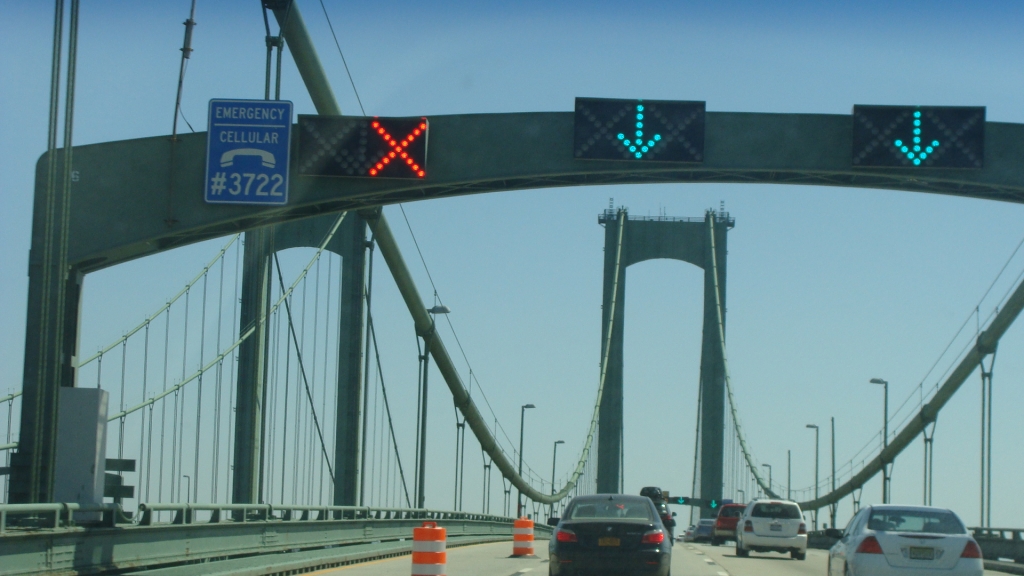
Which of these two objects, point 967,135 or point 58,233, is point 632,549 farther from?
point 58,233

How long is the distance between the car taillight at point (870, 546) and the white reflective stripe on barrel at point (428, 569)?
452cm

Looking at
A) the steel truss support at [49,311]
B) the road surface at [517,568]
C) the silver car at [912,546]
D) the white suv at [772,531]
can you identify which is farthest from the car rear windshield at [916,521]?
the white suv at [772,531]

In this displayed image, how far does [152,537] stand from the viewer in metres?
13.7

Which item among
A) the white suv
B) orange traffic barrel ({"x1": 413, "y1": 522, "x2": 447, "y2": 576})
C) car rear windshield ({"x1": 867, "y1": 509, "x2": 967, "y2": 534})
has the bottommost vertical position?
the white suv

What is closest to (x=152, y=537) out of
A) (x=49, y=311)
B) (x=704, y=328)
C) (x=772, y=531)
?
(x=49, y=311)

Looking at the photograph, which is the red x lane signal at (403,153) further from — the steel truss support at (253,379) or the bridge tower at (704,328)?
the bridge tower at (704,328)

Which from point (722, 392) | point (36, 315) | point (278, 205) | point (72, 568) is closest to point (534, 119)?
point (278, 205)

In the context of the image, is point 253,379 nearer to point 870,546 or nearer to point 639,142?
point 639,142

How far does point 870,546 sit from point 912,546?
0.42 m

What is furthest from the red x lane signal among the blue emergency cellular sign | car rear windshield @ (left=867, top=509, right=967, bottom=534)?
car rear windshield @ (left=867, top=509, right=967, bottom=534)

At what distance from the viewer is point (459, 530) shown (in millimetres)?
35625

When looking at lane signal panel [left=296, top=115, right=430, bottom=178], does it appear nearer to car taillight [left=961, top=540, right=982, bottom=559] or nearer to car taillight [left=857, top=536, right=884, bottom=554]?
car taillight [left=857, top=536, right=884, bottom=554]

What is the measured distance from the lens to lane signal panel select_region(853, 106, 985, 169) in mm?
15969

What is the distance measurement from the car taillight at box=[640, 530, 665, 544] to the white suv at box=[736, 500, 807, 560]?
1552cm
